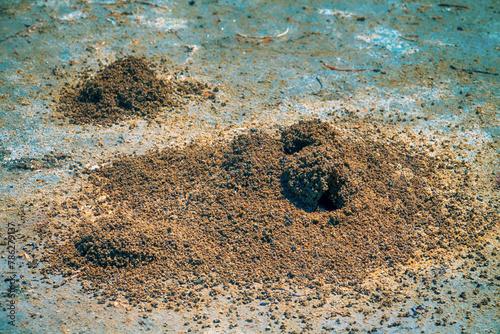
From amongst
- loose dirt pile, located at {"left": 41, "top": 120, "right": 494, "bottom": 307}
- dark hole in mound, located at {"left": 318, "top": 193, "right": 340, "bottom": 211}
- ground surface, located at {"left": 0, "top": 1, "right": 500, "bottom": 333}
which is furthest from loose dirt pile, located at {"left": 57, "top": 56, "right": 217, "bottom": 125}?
dark hole in mound, located at {"left": 318, "top": 193, "right": 340, "bottom": 211}

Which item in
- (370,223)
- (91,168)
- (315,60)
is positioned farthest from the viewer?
(315,60)

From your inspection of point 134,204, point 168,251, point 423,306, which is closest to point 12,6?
point 134,204

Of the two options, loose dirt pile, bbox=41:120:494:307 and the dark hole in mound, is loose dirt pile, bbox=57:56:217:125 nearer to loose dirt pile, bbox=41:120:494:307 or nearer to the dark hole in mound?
loose dirt pile, bbox=41:120:494:307

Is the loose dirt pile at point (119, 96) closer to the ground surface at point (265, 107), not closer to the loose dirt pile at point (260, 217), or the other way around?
the ground surface at point (265, 107)

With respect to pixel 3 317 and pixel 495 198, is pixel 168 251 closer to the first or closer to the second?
pixel 3 317

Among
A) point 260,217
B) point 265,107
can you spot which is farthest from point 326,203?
point 265,107

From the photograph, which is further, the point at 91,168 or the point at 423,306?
the point at 91,168

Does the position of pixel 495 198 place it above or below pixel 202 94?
below
